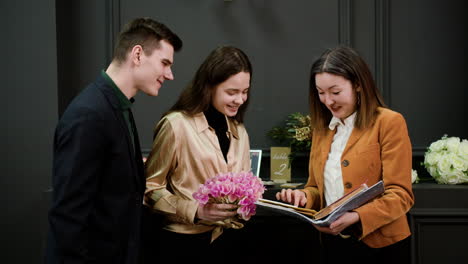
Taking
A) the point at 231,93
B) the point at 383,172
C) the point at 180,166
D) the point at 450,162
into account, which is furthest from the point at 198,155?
the point at 450,162

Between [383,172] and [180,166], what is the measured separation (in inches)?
32.9

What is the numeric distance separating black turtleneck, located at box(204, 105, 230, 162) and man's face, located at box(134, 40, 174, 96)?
362mm

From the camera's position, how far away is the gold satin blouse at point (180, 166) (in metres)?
1.96

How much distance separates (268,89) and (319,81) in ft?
4.89

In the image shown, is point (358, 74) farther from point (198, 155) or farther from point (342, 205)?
point (198, 155)

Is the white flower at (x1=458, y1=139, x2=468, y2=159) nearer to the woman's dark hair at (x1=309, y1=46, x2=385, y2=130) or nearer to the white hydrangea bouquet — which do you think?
the white hydrangea bouquet

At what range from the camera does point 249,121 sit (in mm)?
3525

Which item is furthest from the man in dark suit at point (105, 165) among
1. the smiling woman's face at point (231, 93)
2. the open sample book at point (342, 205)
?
the open sample book at point (342, 205)

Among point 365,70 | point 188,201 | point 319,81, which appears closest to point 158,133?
point 188,201

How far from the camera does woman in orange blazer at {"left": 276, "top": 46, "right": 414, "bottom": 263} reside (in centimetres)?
187

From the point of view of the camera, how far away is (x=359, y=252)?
197cm

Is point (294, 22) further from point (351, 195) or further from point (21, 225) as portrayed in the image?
point (21, 225)

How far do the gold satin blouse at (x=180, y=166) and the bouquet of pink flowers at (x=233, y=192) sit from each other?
158 mm

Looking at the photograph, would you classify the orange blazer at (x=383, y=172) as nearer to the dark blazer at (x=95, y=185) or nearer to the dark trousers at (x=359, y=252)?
the dark trousers at (x=359, y=252)
